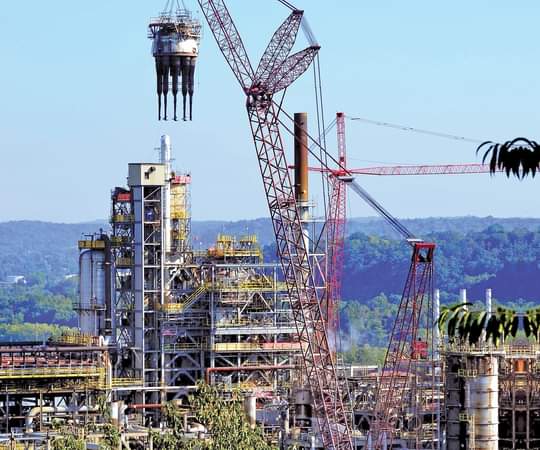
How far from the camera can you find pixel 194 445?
86.9 metres

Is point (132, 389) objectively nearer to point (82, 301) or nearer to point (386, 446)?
point (82, 301)

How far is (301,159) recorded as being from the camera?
124 metres

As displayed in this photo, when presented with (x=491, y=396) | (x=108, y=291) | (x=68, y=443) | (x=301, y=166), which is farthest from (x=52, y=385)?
(x=301, y=166)

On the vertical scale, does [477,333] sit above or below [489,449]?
above

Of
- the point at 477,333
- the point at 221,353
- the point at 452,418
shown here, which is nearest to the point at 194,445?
the point at 452,418

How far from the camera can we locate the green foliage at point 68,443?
84688mm

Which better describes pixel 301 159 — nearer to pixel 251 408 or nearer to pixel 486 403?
pixel 251 408

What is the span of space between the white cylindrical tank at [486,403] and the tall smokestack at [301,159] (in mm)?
31431

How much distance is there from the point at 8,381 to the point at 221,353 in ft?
45.5

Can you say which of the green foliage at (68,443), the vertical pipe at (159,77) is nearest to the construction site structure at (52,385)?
the green foliage at (68,443)

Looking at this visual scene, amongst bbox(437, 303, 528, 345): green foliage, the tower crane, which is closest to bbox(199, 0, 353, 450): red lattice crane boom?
the tower crane

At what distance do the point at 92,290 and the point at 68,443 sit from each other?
105ft

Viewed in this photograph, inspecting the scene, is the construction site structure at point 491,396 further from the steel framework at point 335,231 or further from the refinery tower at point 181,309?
the steel framework at point 335,231

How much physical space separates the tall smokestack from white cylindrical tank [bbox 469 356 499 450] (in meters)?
31.4
